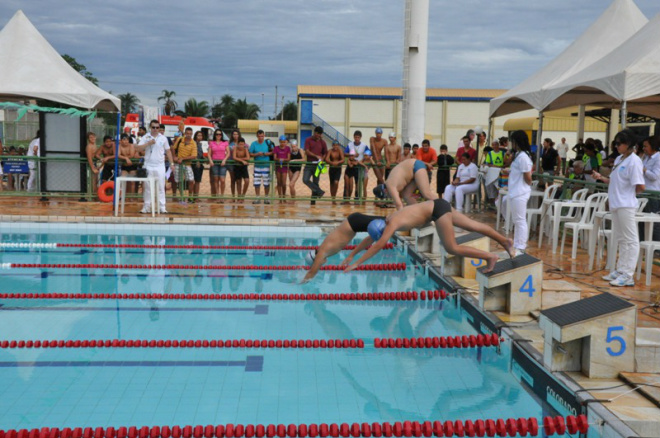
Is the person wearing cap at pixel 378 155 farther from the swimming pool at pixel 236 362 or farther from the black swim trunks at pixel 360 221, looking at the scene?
the black swim trunks at pixel 360 221

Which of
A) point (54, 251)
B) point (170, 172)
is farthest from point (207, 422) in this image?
point (170, 172)

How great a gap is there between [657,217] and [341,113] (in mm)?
32704

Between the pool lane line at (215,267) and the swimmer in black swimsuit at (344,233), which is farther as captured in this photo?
the pool lane line at (215,267)

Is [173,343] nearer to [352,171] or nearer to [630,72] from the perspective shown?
[630,72]

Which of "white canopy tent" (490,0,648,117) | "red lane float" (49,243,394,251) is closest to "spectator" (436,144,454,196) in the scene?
"white canopy tent" (490,0,648,117)

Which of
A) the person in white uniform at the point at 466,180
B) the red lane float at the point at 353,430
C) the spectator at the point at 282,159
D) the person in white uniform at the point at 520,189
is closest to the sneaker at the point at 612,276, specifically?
the person in white uniform at the point at 520,189

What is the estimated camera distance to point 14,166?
1378 centimetres

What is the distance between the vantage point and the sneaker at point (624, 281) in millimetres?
6512

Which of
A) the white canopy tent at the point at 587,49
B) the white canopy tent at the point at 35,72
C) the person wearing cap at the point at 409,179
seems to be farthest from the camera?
the white canopy tent at the point at 35,72

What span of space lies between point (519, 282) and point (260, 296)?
8.28 ft

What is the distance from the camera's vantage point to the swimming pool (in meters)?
4.09

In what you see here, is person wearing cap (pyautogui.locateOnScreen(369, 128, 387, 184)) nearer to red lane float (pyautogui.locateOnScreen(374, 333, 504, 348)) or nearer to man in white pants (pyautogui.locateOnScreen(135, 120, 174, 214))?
man in white pants (pyautogui.locateOnScreen(135, 120, 174, 214))

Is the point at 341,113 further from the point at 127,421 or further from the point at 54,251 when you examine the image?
the point at 127,421

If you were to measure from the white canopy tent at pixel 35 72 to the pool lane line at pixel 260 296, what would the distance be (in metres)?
6.76
